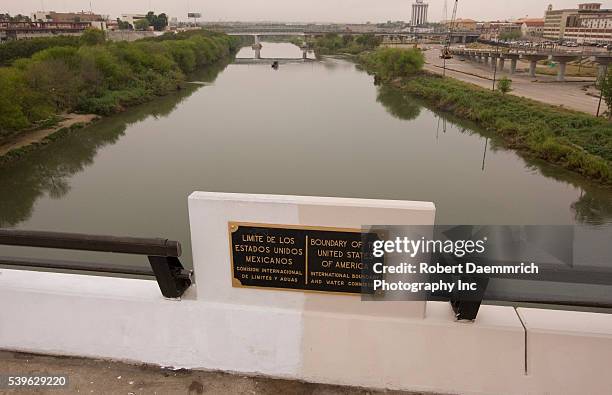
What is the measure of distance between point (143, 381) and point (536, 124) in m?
25.5

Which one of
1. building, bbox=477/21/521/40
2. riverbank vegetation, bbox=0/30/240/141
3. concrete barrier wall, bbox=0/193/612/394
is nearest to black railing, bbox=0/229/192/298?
concrete barrier wall, bbox=0/193/612/394

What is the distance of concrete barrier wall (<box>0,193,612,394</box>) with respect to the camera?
7.80ft

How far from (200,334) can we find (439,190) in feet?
48.2

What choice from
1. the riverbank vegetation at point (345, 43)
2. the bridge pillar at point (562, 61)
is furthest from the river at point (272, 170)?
the riverbank vegetation at point (345, 43)

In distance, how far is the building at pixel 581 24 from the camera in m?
87.2

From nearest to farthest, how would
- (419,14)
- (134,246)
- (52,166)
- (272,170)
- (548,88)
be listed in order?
(134,246) < (272,170) < (52,166) < (548,88) < (419,14)

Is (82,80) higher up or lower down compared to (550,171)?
higher up

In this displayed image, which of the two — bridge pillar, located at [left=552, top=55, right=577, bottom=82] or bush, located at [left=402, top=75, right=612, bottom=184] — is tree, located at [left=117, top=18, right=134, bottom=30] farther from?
bridge pillar, located at [left=552, top=55, right=577, bottom=82]

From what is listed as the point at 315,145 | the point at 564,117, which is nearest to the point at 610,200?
the point at 564,117

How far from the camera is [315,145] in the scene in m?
22.6

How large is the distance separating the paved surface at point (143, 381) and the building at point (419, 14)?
6916 inches

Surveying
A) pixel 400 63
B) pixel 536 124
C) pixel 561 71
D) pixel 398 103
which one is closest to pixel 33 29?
pixel 400 63

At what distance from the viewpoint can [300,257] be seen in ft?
8.11

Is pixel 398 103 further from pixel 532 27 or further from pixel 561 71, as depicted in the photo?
pixel 532 27
